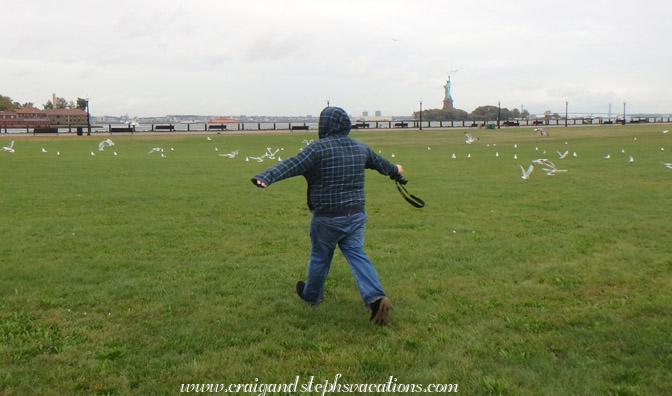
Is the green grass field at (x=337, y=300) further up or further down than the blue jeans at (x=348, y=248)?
further down

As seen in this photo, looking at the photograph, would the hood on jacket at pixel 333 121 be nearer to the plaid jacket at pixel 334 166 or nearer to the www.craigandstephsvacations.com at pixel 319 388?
the plaid jacket at pixel 334 166

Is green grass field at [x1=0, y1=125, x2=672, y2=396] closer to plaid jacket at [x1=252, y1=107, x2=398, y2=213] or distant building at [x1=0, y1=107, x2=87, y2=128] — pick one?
plaid jacket at [x1=252, y1=107, x2=398, y2=213]

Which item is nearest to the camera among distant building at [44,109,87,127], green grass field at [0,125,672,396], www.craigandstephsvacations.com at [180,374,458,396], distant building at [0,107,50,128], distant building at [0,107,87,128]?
www.craigandstephsvacations.com at [180,374,458,396]

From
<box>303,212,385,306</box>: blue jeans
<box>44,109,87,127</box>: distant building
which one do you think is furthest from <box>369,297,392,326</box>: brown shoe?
<box>44,109,87,127</box>: distant building

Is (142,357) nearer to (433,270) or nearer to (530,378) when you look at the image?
(530,378)

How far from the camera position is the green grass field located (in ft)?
13.2

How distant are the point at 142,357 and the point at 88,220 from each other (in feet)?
22.1

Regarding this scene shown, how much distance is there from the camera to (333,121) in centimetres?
504

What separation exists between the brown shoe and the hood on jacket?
62.7 inches

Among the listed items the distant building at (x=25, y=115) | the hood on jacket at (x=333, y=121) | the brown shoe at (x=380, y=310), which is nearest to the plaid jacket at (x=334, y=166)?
the hood on jacket at (x=333, y=121)

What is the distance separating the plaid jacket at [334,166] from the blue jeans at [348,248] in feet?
0.40

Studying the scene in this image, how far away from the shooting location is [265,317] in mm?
5191

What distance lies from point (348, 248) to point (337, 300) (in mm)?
799

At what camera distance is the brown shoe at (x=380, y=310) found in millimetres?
4863
